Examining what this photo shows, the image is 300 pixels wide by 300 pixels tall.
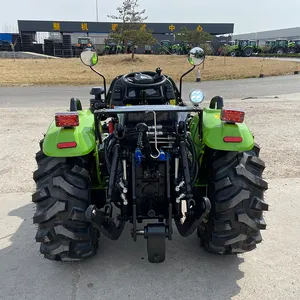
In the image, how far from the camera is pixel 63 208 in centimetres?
277

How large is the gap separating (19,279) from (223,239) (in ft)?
5.89

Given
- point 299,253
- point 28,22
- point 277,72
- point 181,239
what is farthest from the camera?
point 28,22

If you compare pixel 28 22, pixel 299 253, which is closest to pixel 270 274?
pixel 299 253

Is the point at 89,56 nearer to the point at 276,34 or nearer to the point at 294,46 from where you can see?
the point at 294,46

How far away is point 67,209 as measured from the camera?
2.79 metres

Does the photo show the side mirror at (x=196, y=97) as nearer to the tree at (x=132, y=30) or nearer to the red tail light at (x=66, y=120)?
the red tail light at (x=66, y=120)

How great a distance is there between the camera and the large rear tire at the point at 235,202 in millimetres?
2830

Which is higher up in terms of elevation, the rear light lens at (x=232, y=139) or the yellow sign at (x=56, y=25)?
the yellow sign at (x=56, y=25)

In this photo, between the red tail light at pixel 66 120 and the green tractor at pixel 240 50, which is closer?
the red tail light at pixel 66 120

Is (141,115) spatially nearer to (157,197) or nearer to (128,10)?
(157,197)

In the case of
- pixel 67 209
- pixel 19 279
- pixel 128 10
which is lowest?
pixel 19 279

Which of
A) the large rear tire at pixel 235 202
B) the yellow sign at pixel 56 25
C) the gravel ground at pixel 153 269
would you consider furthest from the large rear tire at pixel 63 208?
the yellow sign at pixel 56 25

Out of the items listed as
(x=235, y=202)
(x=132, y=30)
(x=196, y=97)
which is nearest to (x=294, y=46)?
(x=132, y=30)

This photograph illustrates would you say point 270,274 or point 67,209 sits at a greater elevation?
point 67,209
